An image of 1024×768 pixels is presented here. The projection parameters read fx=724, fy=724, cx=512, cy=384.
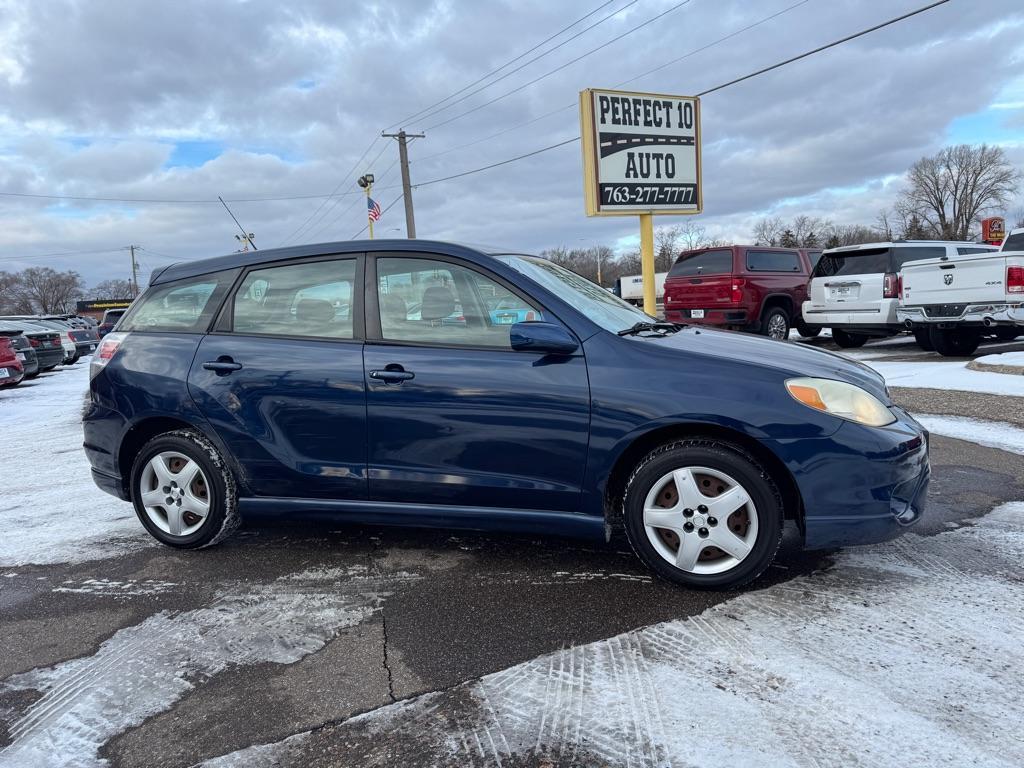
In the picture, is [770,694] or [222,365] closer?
[770,694]

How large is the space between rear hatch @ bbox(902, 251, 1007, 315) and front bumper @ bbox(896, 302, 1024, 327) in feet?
0.20

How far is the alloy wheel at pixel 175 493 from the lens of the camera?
3963 millimetres

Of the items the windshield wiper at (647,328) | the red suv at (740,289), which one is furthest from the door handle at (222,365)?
the red suv at (740,289)

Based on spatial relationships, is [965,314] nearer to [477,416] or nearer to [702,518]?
[702,518]

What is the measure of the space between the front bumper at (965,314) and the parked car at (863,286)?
23.7 inches

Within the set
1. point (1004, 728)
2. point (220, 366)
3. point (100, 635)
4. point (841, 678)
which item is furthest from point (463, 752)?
point (220, 366)

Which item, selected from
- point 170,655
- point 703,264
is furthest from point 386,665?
point 703,264

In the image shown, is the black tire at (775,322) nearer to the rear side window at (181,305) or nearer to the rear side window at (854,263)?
the rear side window at (854,263)

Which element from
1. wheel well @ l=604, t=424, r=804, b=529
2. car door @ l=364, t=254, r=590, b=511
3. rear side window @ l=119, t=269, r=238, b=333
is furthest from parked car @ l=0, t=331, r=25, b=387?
wheel well @ l=604, t=424, r=804, b=529

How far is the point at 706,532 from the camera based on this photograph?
10.3 feet

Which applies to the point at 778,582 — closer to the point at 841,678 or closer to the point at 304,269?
the point at 841,678

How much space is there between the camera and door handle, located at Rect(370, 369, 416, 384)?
348cm

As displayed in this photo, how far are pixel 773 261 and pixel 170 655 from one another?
1381 centimetres

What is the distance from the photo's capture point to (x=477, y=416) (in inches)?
133
